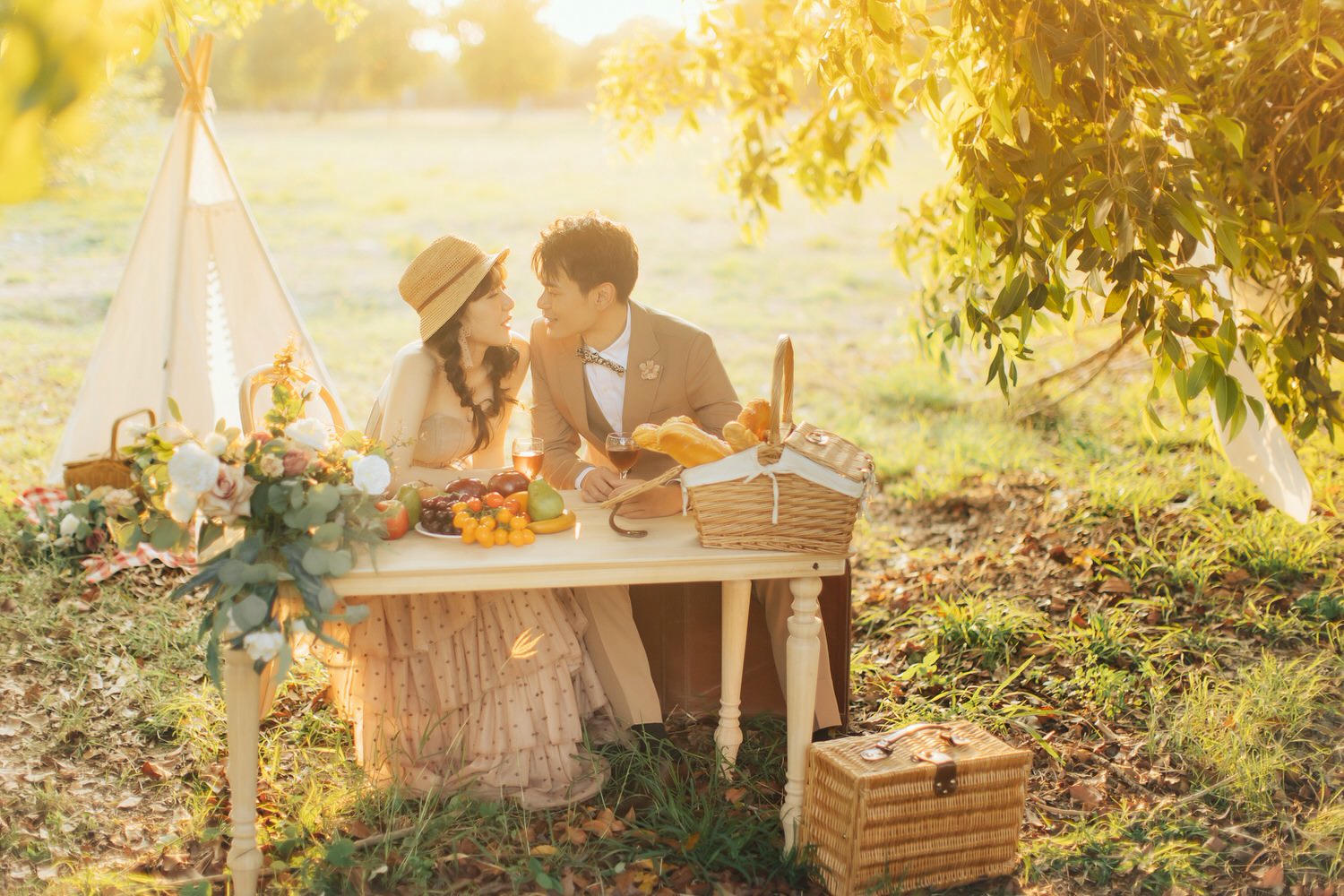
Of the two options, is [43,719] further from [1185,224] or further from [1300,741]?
[1300,741]

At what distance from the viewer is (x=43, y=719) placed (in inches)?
137

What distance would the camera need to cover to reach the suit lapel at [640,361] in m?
3.32

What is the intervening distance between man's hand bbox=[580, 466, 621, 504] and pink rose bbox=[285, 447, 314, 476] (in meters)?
0.81

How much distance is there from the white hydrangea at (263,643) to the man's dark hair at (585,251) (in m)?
1.26

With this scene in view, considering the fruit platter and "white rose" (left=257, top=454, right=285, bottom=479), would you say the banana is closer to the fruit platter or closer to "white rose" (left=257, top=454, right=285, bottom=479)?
the fruit platter

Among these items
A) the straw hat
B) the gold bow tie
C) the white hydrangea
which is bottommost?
the white hydrangea

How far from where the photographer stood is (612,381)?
338 cm

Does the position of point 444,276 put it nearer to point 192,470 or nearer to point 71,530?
point 192,470

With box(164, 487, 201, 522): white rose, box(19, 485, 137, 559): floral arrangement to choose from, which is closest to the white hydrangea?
box(164, 487, 201, 522): white rose

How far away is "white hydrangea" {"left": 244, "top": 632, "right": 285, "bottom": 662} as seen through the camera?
2279 mm

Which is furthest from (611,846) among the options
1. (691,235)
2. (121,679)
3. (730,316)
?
(691,235)

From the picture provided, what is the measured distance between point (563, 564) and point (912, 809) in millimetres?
990

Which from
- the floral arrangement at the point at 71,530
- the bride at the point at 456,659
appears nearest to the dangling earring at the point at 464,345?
the bride at the point at 456,659

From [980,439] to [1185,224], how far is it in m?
3.57
